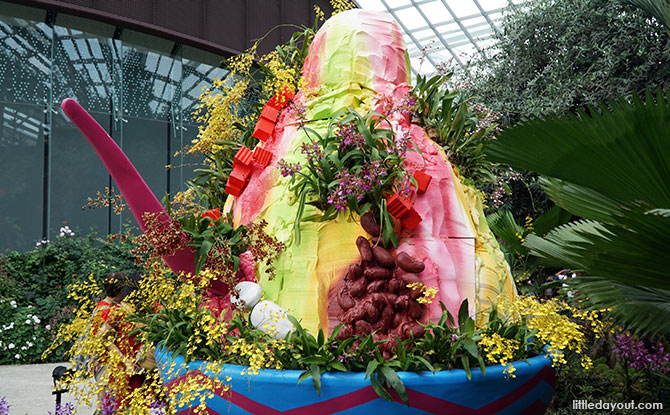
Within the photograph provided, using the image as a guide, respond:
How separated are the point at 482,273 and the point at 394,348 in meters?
0.67

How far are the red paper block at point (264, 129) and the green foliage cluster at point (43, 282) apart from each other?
6278 millimetres

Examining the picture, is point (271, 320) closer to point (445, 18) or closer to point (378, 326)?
point (378, 326)

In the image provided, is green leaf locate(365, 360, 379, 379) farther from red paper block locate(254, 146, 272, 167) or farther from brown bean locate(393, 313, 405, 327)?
red paper block locate(254, 146, 272, 167)

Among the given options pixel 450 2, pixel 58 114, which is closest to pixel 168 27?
pixel 58 114

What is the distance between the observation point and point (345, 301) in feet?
8.38

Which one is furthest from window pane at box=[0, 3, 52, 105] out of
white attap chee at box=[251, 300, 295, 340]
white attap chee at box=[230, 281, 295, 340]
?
white attap chee at box=[251, 300, 295, 340]

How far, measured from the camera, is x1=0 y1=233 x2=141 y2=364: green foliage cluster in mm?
8633

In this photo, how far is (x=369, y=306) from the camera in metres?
2.50

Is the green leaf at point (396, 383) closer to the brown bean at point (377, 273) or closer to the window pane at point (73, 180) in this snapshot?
the brown bean at point (377, 273)

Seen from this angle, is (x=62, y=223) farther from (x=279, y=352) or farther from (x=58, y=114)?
(x=279, y=352)

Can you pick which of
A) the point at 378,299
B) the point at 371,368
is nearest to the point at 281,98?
the point at 378,299

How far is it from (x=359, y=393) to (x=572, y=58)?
6.75m

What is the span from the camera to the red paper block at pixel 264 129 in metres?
3.22

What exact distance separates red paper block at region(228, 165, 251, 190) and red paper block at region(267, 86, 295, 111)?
44cm
